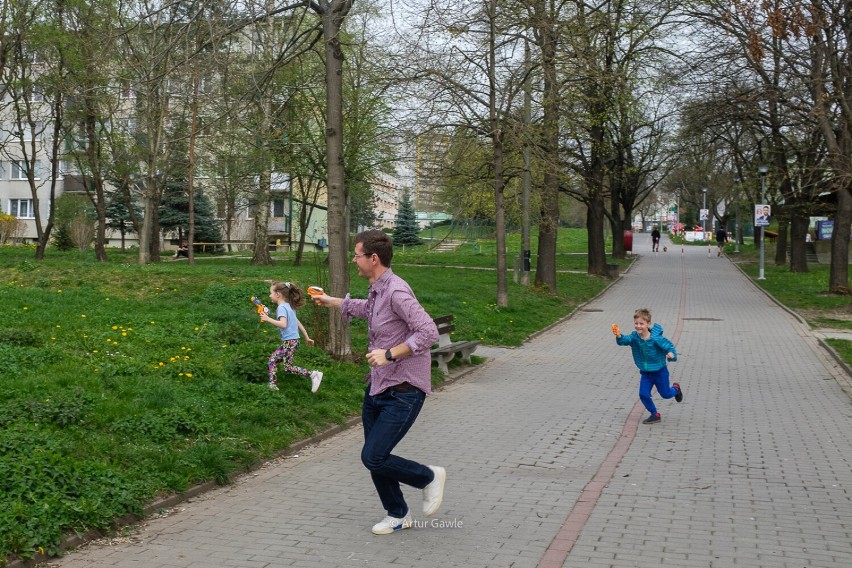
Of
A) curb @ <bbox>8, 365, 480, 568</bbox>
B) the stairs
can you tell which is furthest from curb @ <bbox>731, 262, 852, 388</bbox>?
the stairs

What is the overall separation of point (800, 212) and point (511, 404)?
29244 millimetres

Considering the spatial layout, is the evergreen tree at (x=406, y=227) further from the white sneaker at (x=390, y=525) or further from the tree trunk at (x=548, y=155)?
the white sneaker at (x=390, y=525)

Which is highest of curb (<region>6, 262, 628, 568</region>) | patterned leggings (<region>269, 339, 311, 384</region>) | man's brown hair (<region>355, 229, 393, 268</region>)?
man's brown hair (<region>355, 229, 393, 268</region>)

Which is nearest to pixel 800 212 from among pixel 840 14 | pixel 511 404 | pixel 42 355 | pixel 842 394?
pixel 840 14

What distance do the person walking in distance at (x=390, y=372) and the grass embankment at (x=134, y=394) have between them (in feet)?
5.86

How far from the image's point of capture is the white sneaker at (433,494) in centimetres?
622

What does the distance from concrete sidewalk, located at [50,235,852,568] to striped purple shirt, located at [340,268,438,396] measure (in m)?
1.05

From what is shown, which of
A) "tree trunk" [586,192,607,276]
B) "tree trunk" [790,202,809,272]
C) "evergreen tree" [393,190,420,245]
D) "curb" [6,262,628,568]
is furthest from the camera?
"evergreen tree" [393,190,420,245]

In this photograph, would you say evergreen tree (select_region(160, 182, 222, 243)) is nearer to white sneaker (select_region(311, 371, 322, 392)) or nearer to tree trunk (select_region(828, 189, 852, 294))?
tree trunk (select_region(828, 189, 852, 294))

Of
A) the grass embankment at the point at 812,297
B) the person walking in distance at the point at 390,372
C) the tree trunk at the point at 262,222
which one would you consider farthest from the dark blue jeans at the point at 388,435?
the tree trunk at the point at 262,222

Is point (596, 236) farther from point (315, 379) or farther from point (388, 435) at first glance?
point (388, 435)

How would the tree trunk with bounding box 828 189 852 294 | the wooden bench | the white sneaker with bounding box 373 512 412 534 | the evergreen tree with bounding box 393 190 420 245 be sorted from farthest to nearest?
the evergreen tree with bounding box 393 190 420 245 < the tree trunk with bounding box 828 189 852 294 < the wooden bench < the white sneaker with bounding box 373 512 412 534

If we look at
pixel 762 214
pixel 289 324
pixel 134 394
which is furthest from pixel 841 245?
pixel 134 394

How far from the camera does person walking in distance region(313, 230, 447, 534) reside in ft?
19.2
